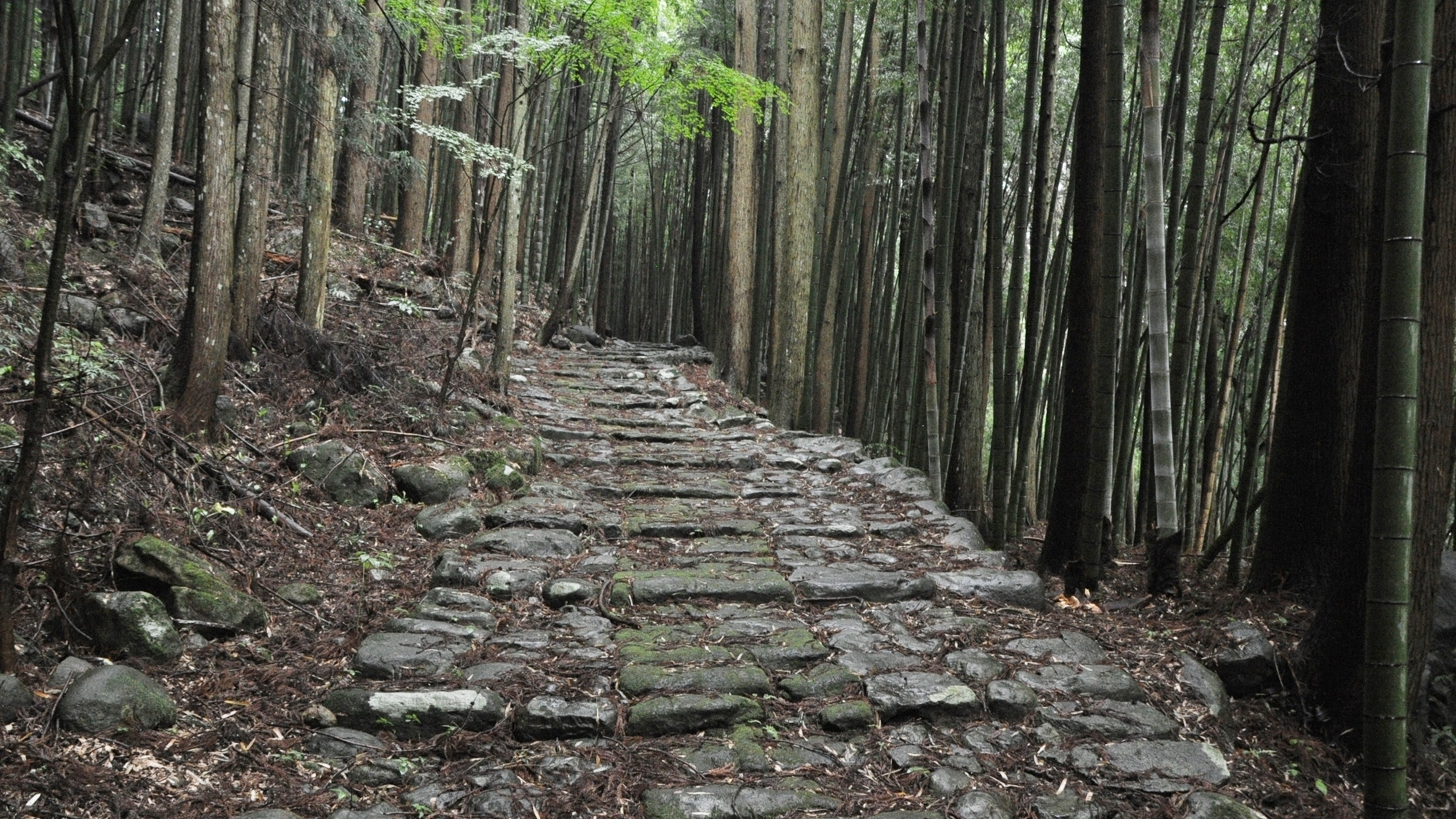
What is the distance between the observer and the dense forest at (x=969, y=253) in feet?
8.88

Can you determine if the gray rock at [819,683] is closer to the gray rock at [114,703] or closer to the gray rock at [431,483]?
the gray rock at [114,703]

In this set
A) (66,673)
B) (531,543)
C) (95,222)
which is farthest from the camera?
(95,222)

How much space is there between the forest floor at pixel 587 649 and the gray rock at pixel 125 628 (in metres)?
0.05

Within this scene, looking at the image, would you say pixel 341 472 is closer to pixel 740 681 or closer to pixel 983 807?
pixel 740 681

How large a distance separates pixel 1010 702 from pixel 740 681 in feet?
2.78

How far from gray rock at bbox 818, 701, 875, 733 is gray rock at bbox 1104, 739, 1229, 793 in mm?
682

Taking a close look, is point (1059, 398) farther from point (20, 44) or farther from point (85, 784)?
point (20, 44)

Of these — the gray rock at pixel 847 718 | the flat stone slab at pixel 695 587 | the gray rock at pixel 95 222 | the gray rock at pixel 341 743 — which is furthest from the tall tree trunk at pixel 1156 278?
the gray rock at pixel 95 222

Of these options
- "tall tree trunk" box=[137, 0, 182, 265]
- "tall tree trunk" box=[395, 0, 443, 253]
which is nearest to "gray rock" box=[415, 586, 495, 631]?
"tall tree trunk" box=[137, 0, 182, 265]

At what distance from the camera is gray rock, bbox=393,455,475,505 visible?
4695 mm

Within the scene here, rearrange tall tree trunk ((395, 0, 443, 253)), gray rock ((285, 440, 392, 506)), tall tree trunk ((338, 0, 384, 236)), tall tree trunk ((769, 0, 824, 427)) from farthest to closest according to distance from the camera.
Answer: tall tree trunk ((395, 0, 443, 253)) < tall tree trunk ((769, 0, 824, 427)) < tall tree trunk ((338, 0, 384, 236)) < gray rock ((285, 440, 392, 506))

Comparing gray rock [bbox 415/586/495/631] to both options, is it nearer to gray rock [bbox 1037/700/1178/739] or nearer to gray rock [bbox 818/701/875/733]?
gray rock [bbox 818/701/875/733]

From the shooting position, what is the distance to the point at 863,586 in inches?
152

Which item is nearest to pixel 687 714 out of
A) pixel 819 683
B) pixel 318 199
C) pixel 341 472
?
pixel 819 683
